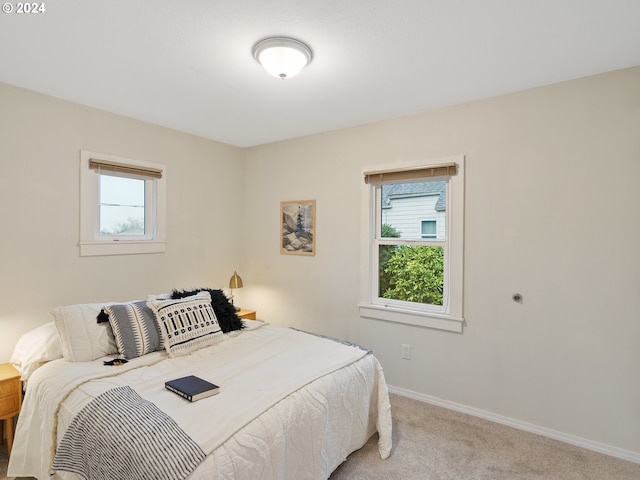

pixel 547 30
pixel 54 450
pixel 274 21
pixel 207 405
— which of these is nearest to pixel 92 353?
pixel 54 450

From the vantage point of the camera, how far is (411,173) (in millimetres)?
3031

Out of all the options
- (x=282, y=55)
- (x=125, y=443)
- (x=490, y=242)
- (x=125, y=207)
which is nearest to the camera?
(x=125, y=443)

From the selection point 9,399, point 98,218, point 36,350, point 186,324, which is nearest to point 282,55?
point 186,324

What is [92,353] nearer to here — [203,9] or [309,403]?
[309,403]

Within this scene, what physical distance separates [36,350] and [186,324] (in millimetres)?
917

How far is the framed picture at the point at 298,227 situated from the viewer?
370 centimetres

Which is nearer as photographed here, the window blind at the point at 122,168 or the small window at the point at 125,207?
the window blind at the point at 122,168

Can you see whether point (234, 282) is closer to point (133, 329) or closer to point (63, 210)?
point (133, 329)

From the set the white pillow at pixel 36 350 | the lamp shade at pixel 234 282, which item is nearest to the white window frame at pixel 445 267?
the lamp shade at pixel 234 282

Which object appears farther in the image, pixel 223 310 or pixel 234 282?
pixel 234 282

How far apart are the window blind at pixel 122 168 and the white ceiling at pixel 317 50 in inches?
18.2

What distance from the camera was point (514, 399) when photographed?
2.61 meters

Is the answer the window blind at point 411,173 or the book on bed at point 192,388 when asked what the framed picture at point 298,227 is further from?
the book on bed at point 192,388

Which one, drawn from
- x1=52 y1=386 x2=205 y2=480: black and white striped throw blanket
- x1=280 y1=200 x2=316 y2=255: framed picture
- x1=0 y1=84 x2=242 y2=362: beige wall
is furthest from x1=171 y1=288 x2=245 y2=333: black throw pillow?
x1=280 y1=200 x2=316 y2=255: framed picture
